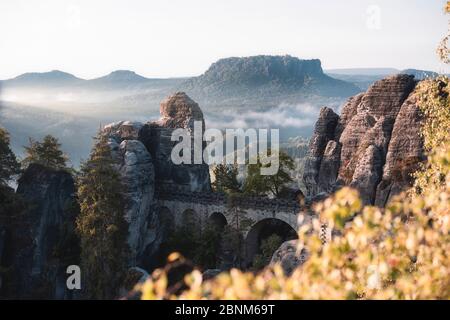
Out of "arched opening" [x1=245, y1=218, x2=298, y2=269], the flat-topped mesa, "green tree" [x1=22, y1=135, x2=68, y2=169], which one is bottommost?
"arched opening" [x1=245, y1=218, x2=298, y2=269]

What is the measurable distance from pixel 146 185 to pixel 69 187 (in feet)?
19.9

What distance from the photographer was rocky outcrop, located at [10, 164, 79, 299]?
37.8 m

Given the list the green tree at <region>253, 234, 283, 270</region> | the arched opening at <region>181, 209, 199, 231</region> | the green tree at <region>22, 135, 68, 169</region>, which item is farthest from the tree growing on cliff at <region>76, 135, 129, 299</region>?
the arched opening at <region>181, 209, 199, 231</region>

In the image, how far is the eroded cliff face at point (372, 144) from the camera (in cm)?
4075

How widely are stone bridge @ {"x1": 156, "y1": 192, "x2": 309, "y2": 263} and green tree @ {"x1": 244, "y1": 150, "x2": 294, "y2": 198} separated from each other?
143 inches

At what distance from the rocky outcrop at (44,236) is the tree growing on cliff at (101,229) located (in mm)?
3785

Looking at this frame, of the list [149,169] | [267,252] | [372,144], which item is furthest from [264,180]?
[149,169]

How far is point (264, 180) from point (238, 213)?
18.4 feet

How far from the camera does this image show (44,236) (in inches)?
1549

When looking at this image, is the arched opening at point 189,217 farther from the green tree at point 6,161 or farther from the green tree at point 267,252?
the green tree at point 6,161

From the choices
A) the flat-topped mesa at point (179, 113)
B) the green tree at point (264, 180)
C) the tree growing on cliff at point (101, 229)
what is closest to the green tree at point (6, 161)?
the tree growing on cliff at point (101, 229)

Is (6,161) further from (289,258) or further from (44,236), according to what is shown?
(289,258)

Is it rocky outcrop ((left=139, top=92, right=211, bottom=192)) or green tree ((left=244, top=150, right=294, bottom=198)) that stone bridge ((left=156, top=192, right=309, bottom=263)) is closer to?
rocky outcrop ((left=139, top=92, right=211, bottom=192))
